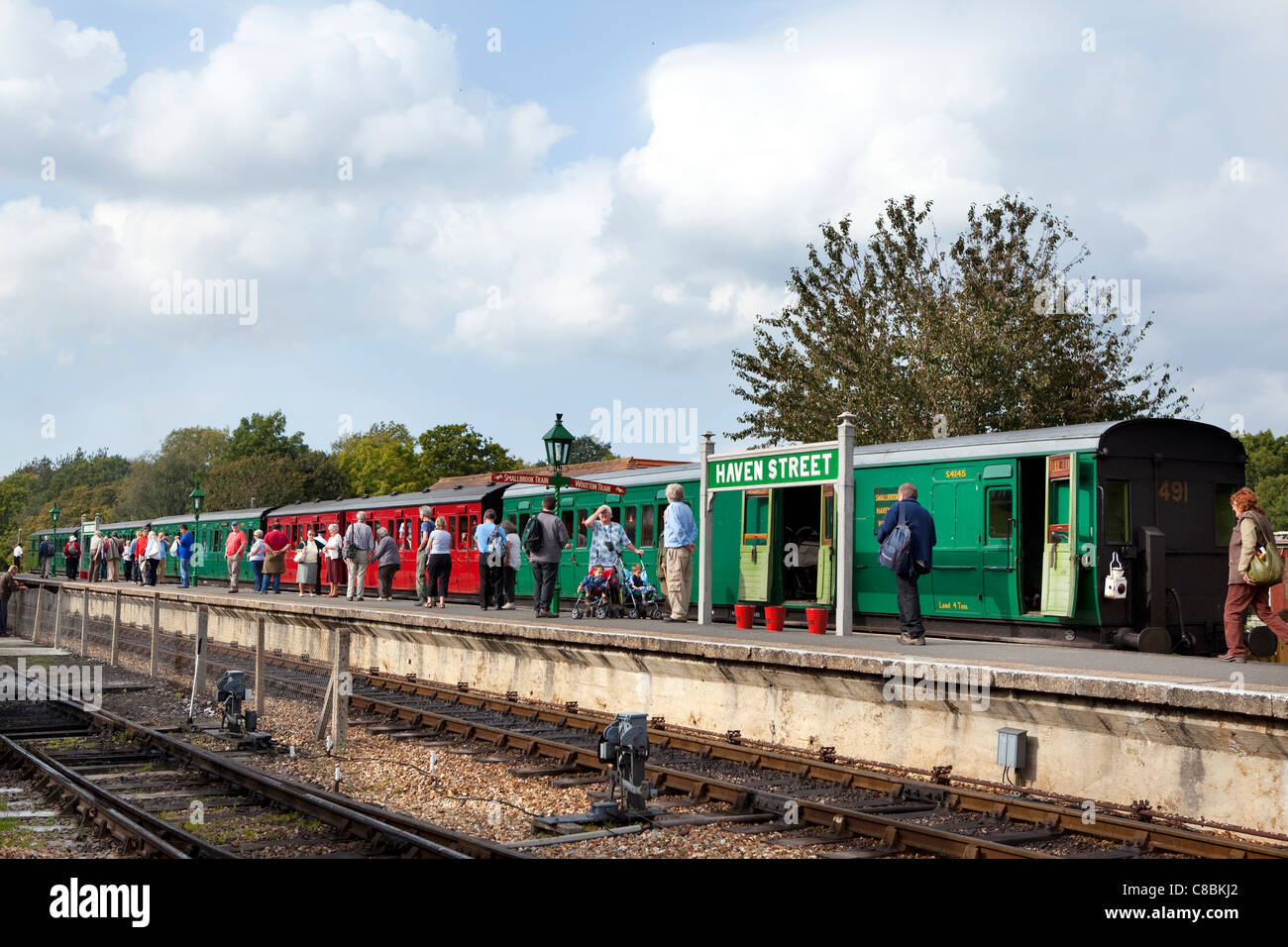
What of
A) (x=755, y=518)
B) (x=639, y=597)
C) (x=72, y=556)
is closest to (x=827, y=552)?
(x=755, y=518)

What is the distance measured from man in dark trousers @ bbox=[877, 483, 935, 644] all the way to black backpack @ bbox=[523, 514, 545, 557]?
5803mm

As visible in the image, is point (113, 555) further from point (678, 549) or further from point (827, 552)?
point (827, 552)

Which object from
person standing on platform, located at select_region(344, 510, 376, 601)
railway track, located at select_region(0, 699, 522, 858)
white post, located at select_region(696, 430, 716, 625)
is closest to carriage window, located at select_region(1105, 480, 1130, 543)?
white post, located at select_region(696, 430, 716, 625)

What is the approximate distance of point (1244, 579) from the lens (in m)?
10.7

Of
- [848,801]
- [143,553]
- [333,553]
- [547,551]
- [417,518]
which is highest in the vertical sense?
[417,518]

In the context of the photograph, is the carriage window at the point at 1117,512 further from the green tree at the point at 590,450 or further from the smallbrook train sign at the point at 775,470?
the green tree at the point at 590,450

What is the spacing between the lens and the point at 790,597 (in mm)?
18062

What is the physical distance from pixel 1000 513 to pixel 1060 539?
908mm

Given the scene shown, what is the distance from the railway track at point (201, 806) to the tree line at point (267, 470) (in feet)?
155
